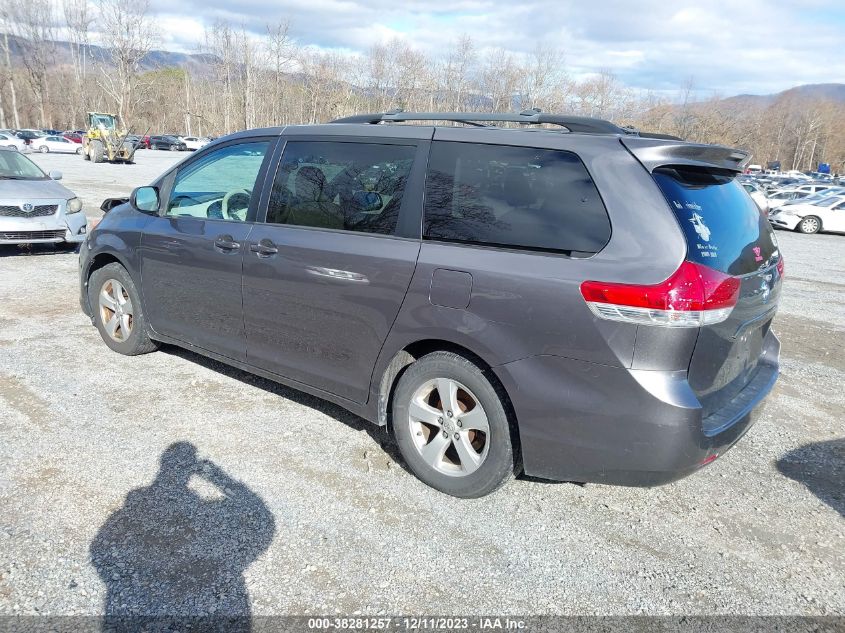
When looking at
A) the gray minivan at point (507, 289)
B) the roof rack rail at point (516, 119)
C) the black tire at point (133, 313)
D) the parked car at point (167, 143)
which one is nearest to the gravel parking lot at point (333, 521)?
the gray minivan at point (507, 289)

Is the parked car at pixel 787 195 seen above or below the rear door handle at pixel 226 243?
below

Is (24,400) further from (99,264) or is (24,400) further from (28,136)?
(28,136)

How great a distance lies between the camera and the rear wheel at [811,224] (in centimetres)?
2073

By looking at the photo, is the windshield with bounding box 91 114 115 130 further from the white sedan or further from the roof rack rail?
the roof rack rail

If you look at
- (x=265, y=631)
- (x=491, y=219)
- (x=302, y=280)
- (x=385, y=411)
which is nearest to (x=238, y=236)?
(x=302, y=280)

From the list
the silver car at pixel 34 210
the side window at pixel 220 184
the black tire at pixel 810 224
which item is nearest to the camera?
the side window at pixel 220 184

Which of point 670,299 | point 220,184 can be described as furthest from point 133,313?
point 670,299

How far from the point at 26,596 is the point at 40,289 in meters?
5.67

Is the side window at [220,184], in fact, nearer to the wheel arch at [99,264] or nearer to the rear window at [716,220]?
the wheel arch at [99,264]

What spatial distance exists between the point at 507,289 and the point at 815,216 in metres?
22.3

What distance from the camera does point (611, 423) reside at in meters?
2.67

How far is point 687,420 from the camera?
8.54 feet

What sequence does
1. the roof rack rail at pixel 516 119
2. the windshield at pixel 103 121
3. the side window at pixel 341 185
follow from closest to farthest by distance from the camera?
the roof rack rail at pixel 516 119 → the side window at pixel 341 185 → the windshield at pixel 103 121

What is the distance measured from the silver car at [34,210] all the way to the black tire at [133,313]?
4.28 meters
